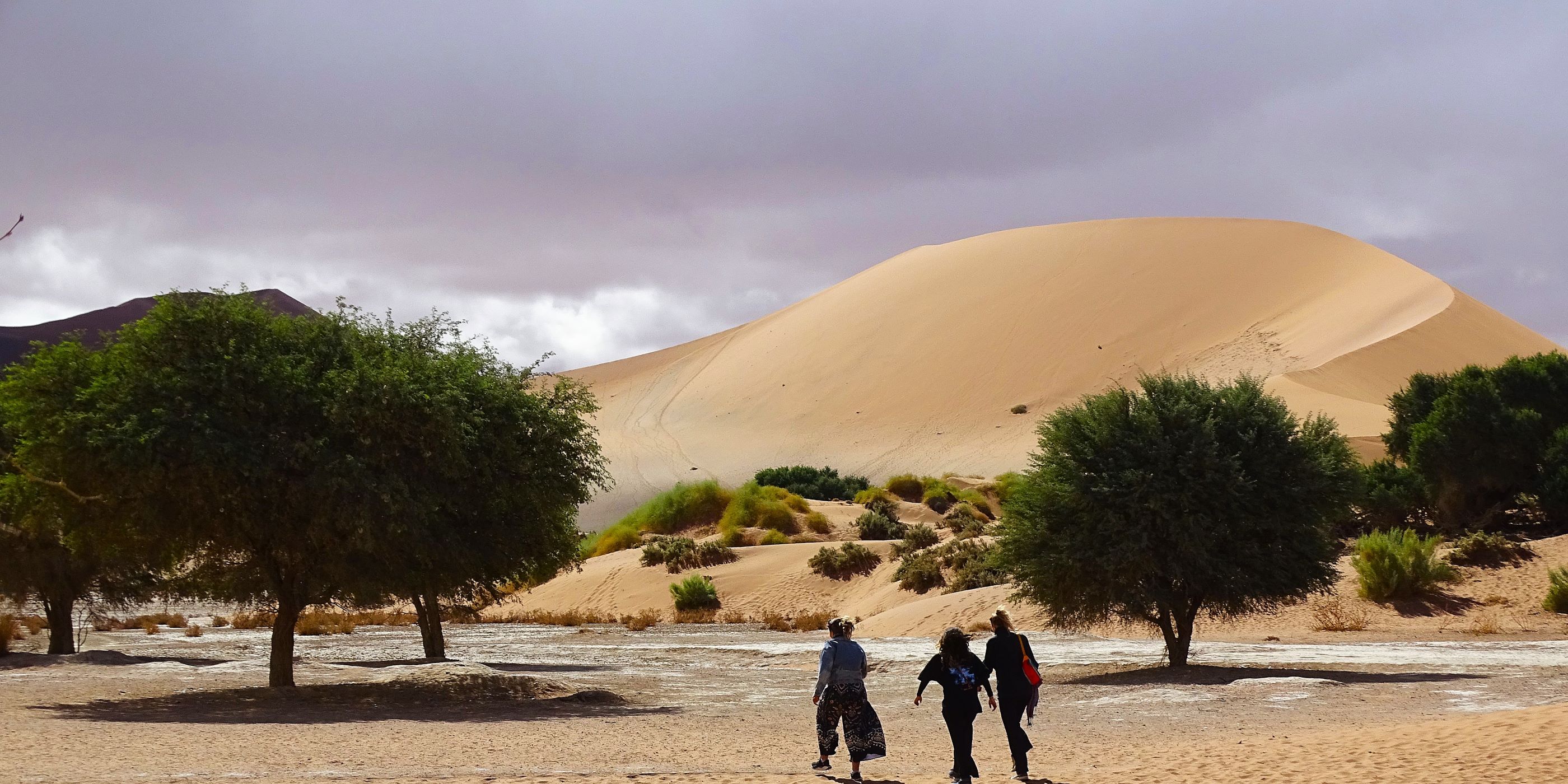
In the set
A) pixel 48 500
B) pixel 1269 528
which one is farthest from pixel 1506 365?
pixel 48 500

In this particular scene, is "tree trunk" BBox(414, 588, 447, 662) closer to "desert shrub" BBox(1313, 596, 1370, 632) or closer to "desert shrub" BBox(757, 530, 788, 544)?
"desert shrub" BBox(1313, 596, 1370, 632)

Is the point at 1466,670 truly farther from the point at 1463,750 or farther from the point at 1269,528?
the point at 1463,750

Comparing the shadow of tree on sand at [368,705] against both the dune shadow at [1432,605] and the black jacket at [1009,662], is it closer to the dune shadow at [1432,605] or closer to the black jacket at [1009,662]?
the black jacket at [1009,662]

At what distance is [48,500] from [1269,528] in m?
19.0

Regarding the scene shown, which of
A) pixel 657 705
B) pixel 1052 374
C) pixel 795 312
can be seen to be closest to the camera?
pixel 657 705

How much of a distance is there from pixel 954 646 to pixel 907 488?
5012 centimetres

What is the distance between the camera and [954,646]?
411 inches

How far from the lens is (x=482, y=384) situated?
20312mm

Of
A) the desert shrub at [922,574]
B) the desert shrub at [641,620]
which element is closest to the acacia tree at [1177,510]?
the desert shrub at [922,574]

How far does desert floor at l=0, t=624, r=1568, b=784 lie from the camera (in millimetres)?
11797

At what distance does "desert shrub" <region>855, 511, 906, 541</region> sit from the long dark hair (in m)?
38.5

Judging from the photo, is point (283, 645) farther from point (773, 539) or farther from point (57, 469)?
point (773, 539)

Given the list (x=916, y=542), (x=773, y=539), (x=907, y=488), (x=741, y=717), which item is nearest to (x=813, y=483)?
(x=907, y=488)

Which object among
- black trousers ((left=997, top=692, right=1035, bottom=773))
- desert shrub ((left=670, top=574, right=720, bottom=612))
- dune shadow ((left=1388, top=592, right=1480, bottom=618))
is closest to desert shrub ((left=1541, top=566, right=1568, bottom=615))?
dune shadow ((left=1388, top=592, right=1480, bottom=618))
